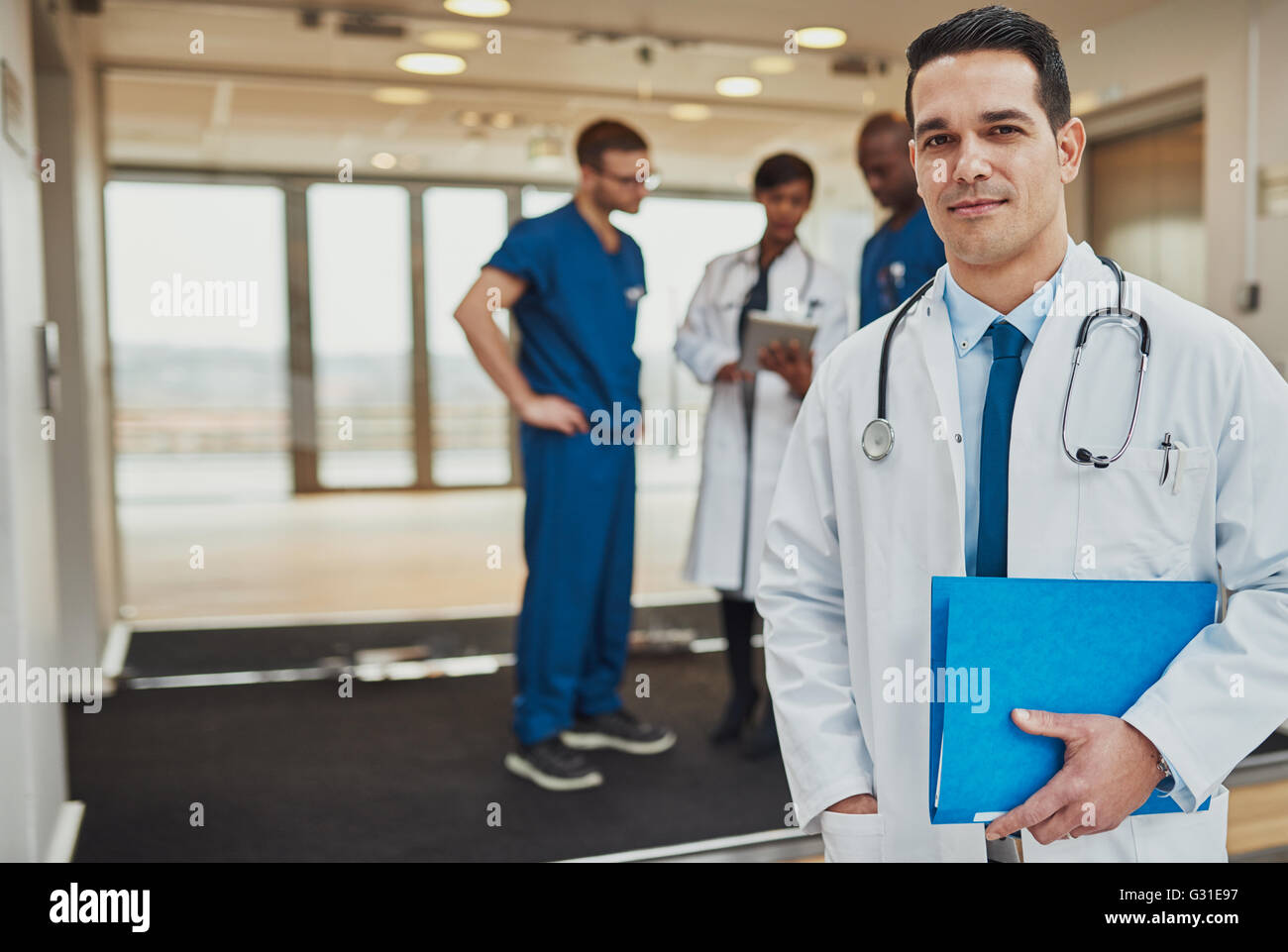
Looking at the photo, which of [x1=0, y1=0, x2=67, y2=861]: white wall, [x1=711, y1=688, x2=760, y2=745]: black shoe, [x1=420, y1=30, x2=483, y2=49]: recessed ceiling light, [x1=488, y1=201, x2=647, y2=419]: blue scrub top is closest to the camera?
[x1=0, y1=0, x2=67, y2=861]: white wall

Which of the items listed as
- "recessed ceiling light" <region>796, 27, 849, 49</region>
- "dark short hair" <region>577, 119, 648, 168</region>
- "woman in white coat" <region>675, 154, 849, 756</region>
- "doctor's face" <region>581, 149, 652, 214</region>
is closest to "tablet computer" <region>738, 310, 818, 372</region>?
"woman in white coat" <region>675, 154, 849, 756</region>

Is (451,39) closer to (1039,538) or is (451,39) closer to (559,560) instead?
(559,560)

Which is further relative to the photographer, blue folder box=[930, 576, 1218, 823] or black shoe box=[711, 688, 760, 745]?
black shoe box=[711, 688, 760, 745]

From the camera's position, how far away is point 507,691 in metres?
3.69

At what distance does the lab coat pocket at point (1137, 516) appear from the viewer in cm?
108

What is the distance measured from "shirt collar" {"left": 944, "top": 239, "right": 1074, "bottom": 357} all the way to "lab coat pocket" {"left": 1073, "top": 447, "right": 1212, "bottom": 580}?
158 mm

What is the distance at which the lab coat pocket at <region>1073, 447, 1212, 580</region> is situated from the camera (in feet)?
3.54

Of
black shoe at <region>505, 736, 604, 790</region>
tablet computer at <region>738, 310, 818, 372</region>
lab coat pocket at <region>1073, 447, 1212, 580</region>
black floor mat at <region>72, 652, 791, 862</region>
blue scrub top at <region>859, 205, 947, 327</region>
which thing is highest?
blue scrub top at <region>859, 205, 947, 327</region>

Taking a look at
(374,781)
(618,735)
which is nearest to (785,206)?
(618,735)

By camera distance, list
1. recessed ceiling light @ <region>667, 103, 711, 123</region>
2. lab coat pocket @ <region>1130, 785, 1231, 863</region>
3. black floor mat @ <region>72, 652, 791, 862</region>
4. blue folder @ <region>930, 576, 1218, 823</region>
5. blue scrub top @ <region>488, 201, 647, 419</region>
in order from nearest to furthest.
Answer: blue folder @ <region>930, 576, 1218, 823</region> → lab coat pocket @ <region>1130, 785, 1231, 863</region> → black floor mat @ <region>72, 652, 791, 862</region> → blue scrub top @ <region>488, 201, 647, 419</region> → recessed ceiling light @ <region>667, 103, 711, 123</region>

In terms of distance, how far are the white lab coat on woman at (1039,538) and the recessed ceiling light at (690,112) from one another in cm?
282

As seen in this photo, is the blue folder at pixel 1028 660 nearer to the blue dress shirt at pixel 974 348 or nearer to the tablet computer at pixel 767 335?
the blue dress shirt at pixel 974 348

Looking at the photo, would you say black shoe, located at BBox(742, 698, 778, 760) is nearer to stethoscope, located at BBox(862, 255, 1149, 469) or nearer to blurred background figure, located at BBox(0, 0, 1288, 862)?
blurred background figure, located at BBox(0, 0, 1288, 862)
